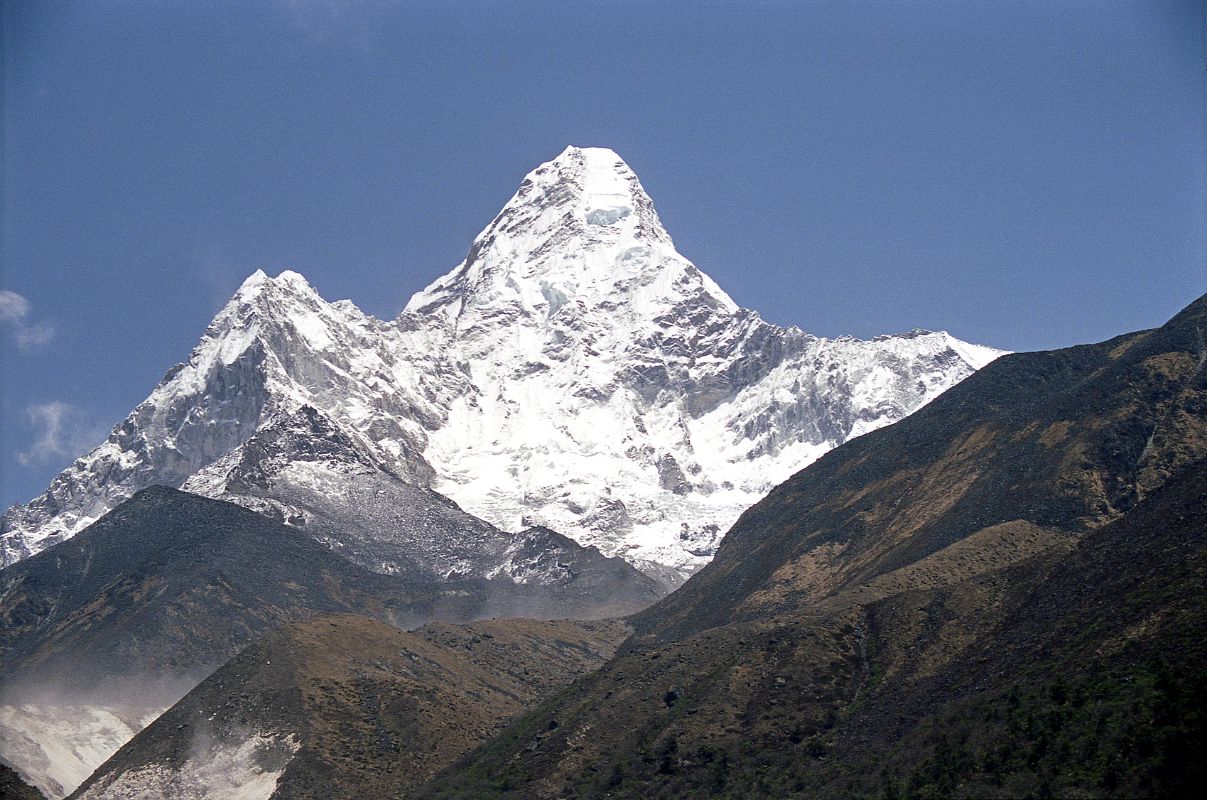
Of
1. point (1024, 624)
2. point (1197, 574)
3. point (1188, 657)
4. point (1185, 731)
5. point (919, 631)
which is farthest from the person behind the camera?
point (919, 631)

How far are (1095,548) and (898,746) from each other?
38755mm

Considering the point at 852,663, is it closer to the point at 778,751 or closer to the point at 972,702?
the point at 778,751

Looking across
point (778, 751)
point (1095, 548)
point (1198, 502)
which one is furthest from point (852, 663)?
point (1198, 502)

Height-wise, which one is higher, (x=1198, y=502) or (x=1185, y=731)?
(x=1198, y=502)

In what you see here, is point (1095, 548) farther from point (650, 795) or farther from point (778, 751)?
point (650, 795)

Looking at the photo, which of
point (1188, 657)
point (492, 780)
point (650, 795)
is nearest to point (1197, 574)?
point (1188, 657)

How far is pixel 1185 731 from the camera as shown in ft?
396

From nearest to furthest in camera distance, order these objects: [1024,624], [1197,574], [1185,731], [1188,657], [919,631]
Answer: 1. [1185,731]
2. [1188,657]
3. [1197,574]
4. [1024,624]
5. [919,631]

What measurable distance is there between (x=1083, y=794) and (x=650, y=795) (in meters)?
63.9

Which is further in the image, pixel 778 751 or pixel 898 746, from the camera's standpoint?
pixel 778 751

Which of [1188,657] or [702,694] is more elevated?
[702,694]

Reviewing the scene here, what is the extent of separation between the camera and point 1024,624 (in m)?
169

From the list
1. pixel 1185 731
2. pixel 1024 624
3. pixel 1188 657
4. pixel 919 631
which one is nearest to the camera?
pixel 1185 731

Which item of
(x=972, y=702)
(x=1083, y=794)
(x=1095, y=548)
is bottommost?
(x=1083, y=794)
